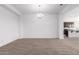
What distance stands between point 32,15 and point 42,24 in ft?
5.06

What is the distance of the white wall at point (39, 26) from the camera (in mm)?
11539

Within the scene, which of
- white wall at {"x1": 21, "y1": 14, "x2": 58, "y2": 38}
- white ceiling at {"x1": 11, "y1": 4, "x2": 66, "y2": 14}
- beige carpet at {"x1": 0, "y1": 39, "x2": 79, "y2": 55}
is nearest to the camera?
beige carpet at {"x1": 0, "y1": 39, "x2": 79, "y2": 55}

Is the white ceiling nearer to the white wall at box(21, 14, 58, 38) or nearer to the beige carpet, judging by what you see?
the white wall at box(21, 14, 58, 38)

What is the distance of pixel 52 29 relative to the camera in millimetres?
11547

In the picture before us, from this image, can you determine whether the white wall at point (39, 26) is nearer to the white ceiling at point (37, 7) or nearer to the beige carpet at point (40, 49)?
the white ceiling at point (37, 7)

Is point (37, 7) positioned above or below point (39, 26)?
above

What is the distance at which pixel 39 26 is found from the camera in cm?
1162

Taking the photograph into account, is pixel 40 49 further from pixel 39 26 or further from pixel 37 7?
pixel 39 26

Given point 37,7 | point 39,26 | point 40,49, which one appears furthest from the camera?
point 39,26

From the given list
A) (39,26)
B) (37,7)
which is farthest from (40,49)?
(39,26)

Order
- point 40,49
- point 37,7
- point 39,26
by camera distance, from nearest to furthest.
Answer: point 40,49 < point 37,7 < point 39,26

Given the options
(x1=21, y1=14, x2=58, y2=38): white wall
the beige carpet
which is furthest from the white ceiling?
the beige carpet

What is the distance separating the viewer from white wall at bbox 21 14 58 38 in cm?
1154
